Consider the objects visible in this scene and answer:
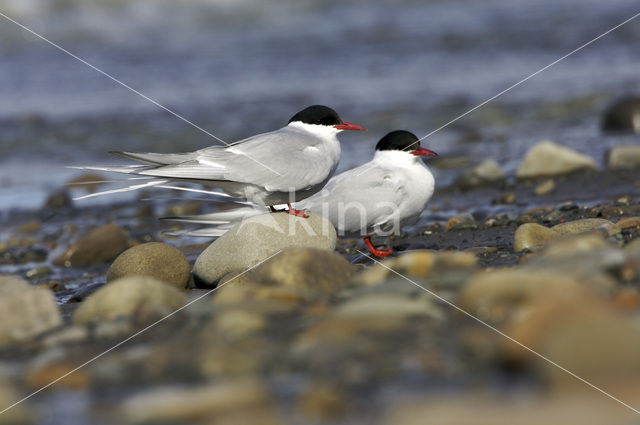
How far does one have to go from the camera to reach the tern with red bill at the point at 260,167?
4887 millimetres

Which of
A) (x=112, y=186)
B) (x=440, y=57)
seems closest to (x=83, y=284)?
(x=112, y=186)

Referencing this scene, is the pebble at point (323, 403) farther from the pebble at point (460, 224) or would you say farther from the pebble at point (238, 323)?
the pebble at point (460, 224)

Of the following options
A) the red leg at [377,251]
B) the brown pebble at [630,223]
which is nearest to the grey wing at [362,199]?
the red leg at [377,251]

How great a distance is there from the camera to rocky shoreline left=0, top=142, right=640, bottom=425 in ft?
8.13

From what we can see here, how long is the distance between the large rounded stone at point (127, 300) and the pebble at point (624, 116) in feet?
21.8

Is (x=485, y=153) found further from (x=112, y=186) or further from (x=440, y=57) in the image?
(x=440, y=57)

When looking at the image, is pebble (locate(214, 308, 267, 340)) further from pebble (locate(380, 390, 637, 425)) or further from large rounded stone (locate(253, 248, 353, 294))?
pebble (locate(380, 390, 637, 425))

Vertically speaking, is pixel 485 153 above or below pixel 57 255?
above

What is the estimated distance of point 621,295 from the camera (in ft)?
10.1

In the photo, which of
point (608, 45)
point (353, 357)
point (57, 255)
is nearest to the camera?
point (353, 357)

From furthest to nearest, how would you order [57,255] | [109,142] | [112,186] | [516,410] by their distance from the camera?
[109,142], [112,186], [57,255], [516,410]

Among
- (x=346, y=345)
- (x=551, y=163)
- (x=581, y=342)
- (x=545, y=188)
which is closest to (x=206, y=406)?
(x=346, y=345)

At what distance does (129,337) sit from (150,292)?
0.31 meters

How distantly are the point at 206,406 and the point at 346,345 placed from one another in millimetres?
539
